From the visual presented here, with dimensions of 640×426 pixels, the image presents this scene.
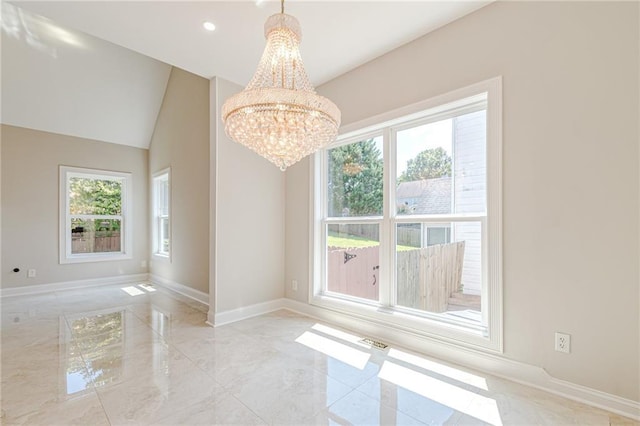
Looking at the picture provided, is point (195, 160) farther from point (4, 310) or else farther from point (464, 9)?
point (464, 9)

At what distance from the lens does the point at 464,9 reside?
224 centimetres

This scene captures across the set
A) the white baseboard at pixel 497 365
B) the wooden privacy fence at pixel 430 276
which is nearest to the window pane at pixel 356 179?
the wooden privacy fence at pixel 430 276

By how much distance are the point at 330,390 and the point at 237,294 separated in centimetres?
179

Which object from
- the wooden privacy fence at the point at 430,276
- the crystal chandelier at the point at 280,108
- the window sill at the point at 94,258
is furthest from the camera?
the window sill at the point at 94,258

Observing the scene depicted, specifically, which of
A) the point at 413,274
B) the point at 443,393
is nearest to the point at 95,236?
the point at 413,274

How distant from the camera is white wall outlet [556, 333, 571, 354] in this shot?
184 centimetres

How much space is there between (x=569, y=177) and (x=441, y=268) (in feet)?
3.74

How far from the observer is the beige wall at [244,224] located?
3.24 m

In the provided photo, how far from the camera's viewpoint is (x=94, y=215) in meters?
5.22

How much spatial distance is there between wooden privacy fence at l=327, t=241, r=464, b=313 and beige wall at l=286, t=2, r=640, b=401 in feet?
1.52

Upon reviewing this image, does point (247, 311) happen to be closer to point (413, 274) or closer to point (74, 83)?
point (413, 274)

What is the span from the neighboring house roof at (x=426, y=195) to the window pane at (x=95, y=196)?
535 centimetres

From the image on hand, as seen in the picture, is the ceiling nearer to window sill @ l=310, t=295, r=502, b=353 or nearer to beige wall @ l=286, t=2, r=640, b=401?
beige wall @ l=286, t=2, r=640, b=401

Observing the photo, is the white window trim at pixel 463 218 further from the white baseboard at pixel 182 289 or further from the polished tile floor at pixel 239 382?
the white baseboard at pixel 182 289
